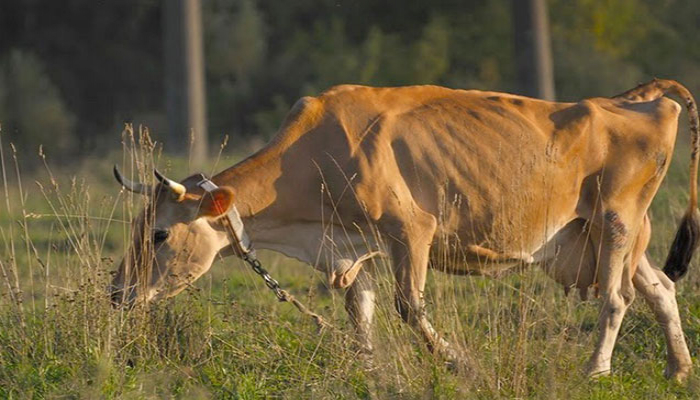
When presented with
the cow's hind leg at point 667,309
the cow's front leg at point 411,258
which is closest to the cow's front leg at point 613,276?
the cow's hind leg at point 667,309

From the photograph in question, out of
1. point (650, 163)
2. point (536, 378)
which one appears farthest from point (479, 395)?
point (650, 163)

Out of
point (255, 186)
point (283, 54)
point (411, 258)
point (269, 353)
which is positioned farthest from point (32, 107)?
point (269, 353)

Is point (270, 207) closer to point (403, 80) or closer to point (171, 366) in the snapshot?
point (171, 366)

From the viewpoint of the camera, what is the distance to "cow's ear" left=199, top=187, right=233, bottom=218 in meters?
6.77

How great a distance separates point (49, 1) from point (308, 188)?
29004 millimetres

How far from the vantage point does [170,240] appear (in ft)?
22.8

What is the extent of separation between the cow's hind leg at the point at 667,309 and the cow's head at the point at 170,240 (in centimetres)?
244

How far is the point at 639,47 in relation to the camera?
29.3m

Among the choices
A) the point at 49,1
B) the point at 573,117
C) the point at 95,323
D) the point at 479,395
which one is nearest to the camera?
the point at 479,395

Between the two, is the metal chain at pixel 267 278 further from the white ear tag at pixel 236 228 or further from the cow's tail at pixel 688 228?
the cow's tail at pixel 688 228

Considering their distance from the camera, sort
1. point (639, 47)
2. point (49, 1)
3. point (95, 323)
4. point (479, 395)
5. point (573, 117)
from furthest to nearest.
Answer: point (49, 1), point (639, 47), point (573, 117), point (95, 323), point (479, 395)

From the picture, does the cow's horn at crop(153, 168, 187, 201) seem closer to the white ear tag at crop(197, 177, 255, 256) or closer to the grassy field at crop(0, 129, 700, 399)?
the white ear tag at crop(197, 177, 255, 256)

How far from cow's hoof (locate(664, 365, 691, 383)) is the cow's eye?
110 inches

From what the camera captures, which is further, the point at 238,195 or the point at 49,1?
the point at 49,1
